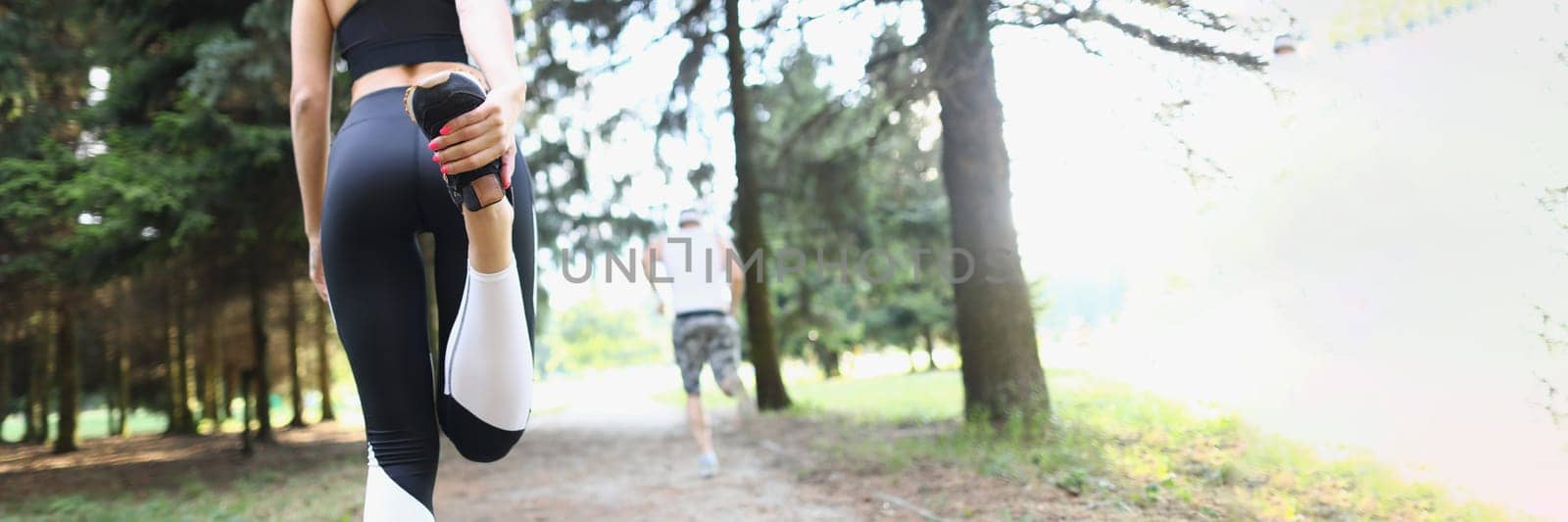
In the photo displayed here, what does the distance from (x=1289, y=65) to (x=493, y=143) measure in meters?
3.91

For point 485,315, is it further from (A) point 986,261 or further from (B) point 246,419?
(B) point 246,419

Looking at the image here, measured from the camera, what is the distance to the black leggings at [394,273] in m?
1.46

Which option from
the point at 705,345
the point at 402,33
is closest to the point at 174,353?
the point at 705,345

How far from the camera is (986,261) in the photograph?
6.27 m

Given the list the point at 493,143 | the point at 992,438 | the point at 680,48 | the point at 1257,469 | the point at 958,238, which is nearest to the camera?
the point at 493,143

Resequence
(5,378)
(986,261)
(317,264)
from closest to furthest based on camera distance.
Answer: (317,264), (986,261), (5,378)

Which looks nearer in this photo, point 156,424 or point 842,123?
point 842,123

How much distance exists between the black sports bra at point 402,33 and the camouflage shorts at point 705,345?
15.5 ft

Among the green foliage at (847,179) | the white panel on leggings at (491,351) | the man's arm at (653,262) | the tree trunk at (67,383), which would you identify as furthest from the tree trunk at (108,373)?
the white panel on leggings at (491,351)

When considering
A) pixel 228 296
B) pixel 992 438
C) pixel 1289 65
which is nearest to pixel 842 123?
pixel 992 438

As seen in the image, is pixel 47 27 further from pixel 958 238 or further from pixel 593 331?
pixel 593 331

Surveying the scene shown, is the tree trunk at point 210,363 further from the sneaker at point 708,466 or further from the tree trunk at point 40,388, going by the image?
the sneaker at point 708,466

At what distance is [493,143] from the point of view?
117 cm

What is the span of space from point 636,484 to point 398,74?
4.62 metres
